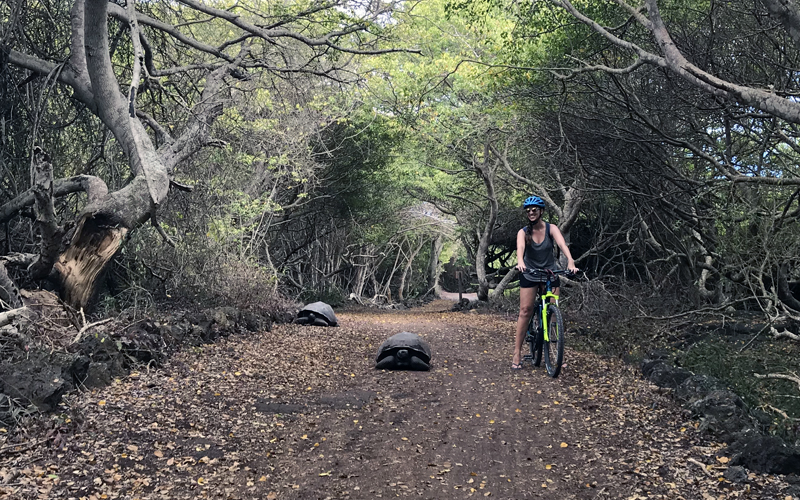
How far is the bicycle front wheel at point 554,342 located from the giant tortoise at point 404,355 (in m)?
1.55

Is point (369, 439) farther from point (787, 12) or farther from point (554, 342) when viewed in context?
point (787, 12)

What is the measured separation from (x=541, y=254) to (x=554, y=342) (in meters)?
1.04

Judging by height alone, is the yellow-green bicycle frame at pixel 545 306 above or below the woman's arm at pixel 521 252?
below

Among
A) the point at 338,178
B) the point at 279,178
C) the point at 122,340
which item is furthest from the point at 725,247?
the point at 338,178

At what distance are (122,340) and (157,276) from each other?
3663 mm

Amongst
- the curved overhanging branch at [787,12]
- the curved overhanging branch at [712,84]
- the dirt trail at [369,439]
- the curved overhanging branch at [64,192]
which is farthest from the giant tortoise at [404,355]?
the curved overhanging branch at [787,12]

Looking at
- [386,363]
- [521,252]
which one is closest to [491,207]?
[386,363]

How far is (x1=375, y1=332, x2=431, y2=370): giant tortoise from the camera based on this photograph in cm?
769

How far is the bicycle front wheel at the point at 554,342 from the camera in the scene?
666 cm

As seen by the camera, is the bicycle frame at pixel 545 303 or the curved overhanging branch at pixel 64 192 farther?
the curved overhanging branch at pixel 64 192

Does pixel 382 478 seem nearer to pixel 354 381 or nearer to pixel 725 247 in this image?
pixel 354 381

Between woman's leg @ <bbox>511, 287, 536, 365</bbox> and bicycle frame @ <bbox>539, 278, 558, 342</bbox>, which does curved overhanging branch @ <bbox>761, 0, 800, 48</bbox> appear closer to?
bicycle frame @ <bbox>539, 278, 558, 342</bbox>

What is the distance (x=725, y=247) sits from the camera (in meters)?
8.12

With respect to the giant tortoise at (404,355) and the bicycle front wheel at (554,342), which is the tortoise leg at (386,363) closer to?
the giant tortoise at (404,355)
